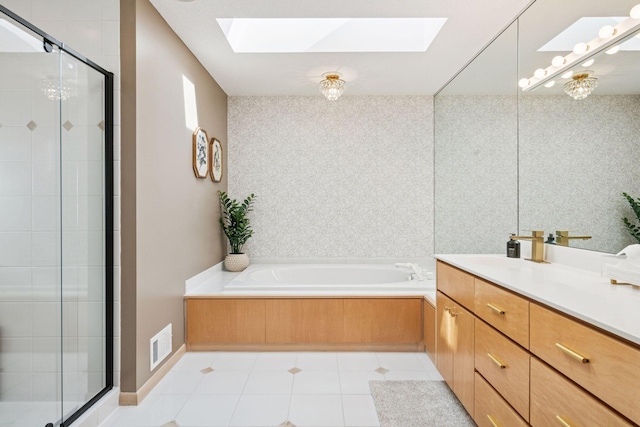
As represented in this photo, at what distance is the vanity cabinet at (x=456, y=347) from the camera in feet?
6.13

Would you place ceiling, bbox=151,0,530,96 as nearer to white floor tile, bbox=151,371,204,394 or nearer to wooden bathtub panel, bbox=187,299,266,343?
wooden bathtub panel, bbox=187,299,266,343

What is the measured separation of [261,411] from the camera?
206cm

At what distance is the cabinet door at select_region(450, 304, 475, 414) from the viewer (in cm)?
185

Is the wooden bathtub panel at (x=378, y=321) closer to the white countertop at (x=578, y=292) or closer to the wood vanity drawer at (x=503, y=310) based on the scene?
the white countertop at (x=578, y=292)

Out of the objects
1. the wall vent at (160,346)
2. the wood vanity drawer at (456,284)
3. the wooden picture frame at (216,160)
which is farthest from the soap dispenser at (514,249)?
the wooden picture frame at (216,160)

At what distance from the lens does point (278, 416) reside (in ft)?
6.58

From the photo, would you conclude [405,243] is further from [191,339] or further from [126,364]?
[126,364]

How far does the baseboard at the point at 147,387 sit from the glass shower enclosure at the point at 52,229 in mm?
122

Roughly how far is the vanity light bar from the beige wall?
238cm

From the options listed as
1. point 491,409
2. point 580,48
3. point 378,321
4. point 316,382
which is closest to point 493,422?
point 491,409

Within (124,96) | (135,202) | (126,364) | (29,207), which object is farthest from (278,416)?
(124,96)

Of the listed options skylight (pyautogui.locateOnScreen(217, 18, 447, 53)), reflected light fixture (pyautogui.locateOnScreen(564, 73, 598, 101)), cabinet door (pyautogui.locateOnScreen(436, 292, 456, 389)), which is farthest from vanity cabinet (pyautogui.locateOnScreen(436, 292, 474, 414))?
skylight (pyautogui.locateOnScreen(217, 18, 447, 53))

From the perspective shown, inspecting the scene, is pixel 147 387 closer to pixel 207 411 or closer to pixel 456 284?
pixel 207 411

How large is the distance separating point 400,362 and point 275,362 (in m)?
0.94
